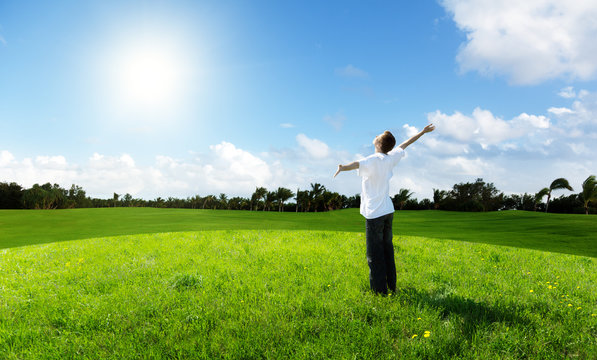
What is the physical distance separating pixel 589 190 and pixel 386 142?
63995 mm

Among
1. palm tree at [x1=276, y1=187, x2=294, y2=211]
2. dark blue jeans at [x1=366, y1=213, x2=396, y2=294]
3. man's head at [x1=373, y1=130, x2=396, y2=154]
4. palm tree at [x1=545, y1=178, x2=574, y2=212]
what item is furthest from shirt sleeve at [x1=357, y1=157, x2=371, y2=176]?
palm tree at [x1=545, y1=178, x2=574, y2=212]

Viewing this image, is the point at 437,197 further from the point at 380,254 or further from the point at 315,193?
the point at 380,254

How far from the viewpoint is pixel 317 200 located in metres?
63.4

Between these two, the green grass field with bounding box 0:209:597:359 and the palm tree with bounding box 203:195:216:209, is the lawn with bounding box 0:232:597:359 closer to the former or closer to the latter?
the green grass field with bounding box 0:209:597:359

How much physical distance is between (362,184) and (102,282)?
231 inches

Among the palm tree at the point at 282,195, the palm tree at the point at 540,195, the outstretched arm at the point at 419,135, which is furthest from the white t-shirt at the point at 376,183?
the palm tree at the point at 540,195

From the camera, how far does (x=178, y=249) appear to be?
10.4m

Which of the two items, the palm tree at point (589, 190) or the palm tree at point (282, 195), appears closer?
the palm tree at point (589, 190)

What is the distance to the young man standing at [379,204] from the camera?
5.64 metres

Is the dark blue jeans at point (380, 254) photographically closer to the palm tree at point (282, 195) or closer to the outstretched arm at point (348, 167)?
the outstretched arm at point (348, 167)

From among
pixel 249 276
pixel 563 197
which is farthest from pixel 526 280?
pixel 563 197

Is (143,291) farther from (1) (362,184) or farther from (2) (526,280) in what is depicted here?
(2) (526,280)

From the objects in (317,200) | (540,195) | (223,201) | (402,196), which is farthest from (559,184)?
(223,201)

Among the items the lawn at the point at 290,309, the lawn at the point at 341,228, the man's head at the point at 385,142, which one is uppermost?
the man's head at the point at 385,142
